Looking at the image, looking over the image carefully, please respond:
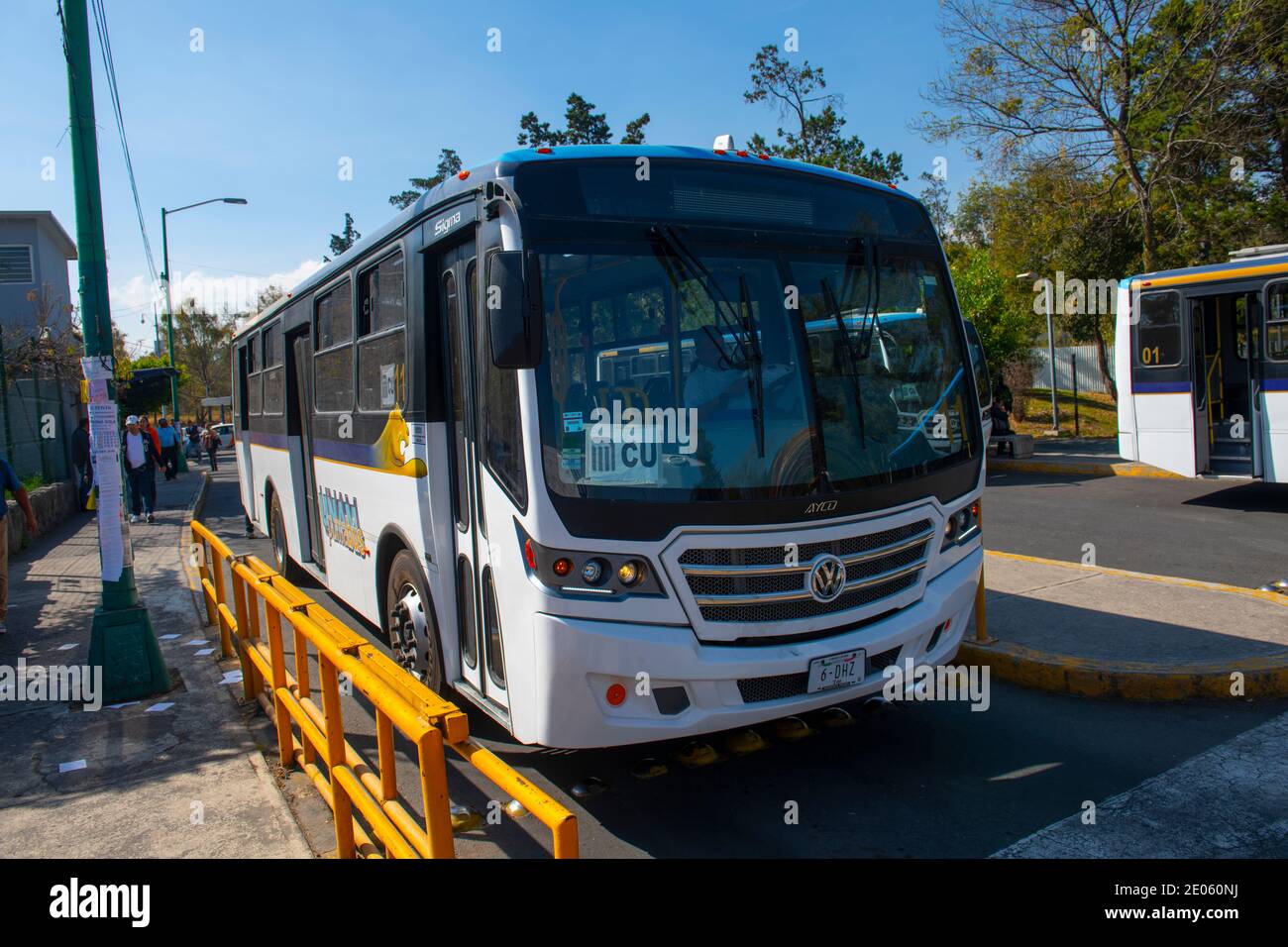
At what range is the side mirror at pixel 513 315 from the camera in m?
3.66

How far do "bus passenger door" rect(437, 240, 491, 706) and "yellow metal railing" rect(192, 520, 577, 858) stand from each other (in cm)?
57

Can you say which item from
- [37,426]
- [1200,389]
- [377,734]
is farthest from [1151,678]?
[37,426]

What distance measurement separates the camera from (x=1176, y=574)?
8531mm

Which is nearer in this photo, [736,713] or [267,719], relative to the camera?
[736,713]

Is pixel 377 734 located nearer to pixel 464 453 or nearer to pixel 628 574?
pixel 628 574

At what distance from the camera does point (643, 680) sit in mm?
3750

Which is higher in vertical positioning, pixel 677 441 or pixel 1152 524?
pixel 677 441

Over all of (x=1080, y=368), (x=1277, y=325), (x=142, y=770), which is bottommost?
(x=142, y=770)

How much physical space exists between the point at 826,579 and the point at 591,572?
1.09 meters

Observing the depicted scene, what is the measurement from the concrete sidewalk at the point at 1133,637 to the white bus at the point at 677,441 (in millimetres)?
1359

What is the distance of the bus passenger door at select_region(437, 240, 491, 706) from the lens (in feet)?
14.6
